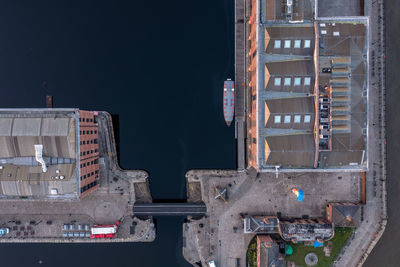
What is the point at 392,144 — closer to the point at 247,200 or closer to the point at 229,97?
the point at 247,200

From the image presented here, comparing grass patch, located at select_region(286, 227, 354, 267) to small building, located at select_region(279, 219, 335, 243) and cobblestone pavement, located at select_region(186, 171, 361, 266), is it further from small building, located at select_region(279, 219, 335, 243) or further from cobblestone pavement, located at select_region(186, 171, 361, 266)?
cobblestone pavement, located at select_region(186, 171, 361, 266)

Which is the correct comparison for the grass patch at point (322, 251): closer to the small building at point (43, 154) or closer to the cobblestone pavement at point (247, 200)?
the cobblestone pavement at point (247, 200)

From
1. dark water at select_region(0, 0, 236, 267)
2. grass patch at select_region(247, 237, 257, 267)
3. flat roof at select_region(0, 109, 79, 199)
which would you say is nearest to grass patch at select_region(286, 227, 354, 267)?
grass patch at select_region(247, 237, 257, 267)


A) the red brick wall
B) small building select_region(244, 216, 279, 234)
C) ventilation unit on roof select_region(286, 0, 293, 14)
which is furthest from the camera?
small building select_region(244, 216, 279, 234)

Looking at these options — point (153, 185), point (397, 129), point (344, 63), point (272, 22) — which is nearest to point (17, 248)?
point (153, 185)

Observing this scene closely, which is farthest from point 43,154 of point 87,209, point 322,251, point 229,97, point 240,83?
point 322,251

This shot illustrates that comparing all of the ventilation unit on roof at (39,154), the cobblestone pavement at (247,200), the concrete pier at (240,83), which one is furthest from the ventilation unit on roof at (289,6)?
the ventilation unit on roof at (39,154)
